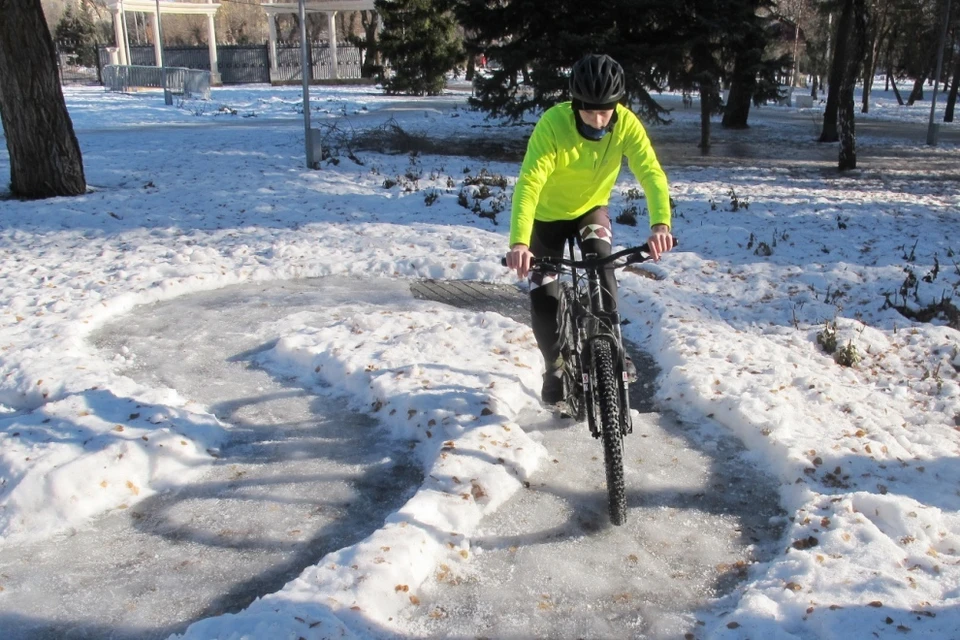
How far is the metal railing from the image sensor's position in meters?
32.8

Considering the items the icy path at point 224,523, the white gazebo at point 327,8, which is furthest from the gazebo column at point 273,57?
the icy path at point 224,523

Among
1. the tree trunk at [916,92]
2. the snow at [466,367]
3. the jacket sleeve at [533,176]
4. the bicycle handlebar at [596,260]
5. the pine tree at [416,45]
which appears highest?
the pine tree at [416,45]

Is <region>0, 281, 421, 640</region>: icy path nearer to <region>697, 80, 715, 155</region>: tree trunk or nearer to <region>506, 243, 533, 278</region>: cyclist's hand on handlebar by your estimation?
<region>506, 243, 533, 278</region>: cyclist's hand on handlebar

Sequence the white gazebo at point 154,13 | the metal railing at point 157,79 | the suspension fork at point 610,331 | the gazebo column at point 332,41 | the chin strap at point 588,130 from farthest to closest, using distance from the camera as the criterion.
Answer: the gazebo column at point 332,41
the white gazebo at point 154,13
the metal railing at point 157,79
the chin strap at point 588,130
the suspension fork at point 610,331

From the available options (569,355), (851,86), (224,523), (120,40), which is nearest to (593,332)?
(569,355)

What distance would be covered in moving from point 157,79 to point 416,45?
557 inches

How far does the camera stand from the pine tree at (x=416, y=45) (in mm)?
31547

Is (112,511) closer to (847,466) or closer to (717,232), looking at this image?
(847,466)

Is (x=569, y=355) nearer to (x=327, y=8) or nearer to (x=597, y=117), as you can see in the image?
(x=597, y=117)

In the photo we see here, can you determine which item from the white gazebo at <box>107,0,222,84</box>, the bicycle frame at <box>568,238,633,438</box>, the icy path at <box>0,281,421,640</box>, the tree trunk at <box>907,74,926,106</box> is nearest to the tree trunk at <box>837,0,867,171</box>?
the bicycle frame at <box>568,238,633,438</box>

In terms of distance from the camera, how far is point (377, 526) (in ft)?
12.8

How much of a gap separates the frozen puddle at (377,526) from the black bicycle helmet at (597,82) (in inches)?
78.3

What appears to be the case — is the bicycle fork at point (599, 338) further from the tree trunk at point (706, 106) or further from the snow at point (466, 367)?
the tree trunk at point (706, 106)

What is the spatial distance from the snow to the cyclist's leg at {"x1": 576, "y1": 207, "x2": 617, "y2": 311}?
41.1 inches
